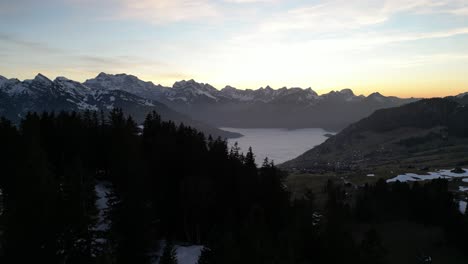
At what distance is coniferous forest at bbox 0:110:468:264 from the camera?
2567 cm

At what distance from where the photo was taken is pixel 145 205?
1410 inches

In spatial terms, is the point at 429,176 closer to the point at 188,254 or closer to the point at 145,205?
the point at 188,254

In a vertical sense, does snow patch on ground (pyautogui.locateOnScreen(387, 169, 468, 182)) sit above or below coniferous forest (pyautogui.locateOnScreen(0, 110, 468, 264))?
below

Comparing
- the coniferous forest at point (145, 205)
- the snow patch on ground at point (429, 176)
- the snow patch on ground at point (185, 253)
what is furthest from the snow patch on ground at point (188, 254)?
the snow patch on ground at point (429, 176)

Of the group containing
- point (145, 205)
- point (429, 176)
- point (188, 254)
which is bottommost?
point (429, 176)

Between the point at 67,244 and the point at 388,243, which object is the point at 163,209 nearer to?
the point at 67,244

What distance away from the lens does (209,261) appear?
3066 cm

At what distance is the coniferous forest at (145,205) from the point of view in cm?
2567

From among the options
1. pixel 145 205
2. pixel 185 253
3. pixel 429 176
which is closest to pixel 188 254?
pixel 185 253

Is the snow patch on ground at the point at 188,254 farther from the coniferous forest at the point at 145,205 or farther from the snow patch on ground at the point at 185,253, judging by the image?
the coniferous forest at the point at 145,205

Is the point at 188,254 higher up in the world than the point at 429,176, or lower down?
higher up

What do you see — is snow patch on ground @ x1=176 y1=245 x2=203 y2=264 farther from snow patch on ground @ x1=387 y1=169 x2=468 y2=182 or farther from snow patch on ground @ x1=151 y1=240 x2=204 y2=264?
snow patch on ground @ x1=387 y1=169 x2=468 y2=182

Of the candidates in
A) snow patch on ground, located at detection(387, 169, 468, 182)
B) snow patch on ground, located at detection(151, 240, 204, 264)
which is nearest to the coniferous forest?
snow patch on ground, located at detection(151, 240, 204, 264)

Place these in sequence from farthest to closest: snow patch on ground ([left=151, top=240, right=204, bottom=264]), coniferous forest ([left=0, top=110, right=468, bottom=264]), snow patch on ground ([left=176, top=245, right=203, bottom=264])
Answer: snow patch on ground ([left=176, top=245, right=203, bottom=264]) → snow patch on ground ([left=151, top=240, right=204, bottom=264]) → coniferous forest ([left=0, top=110, right=468, bottom=264])
